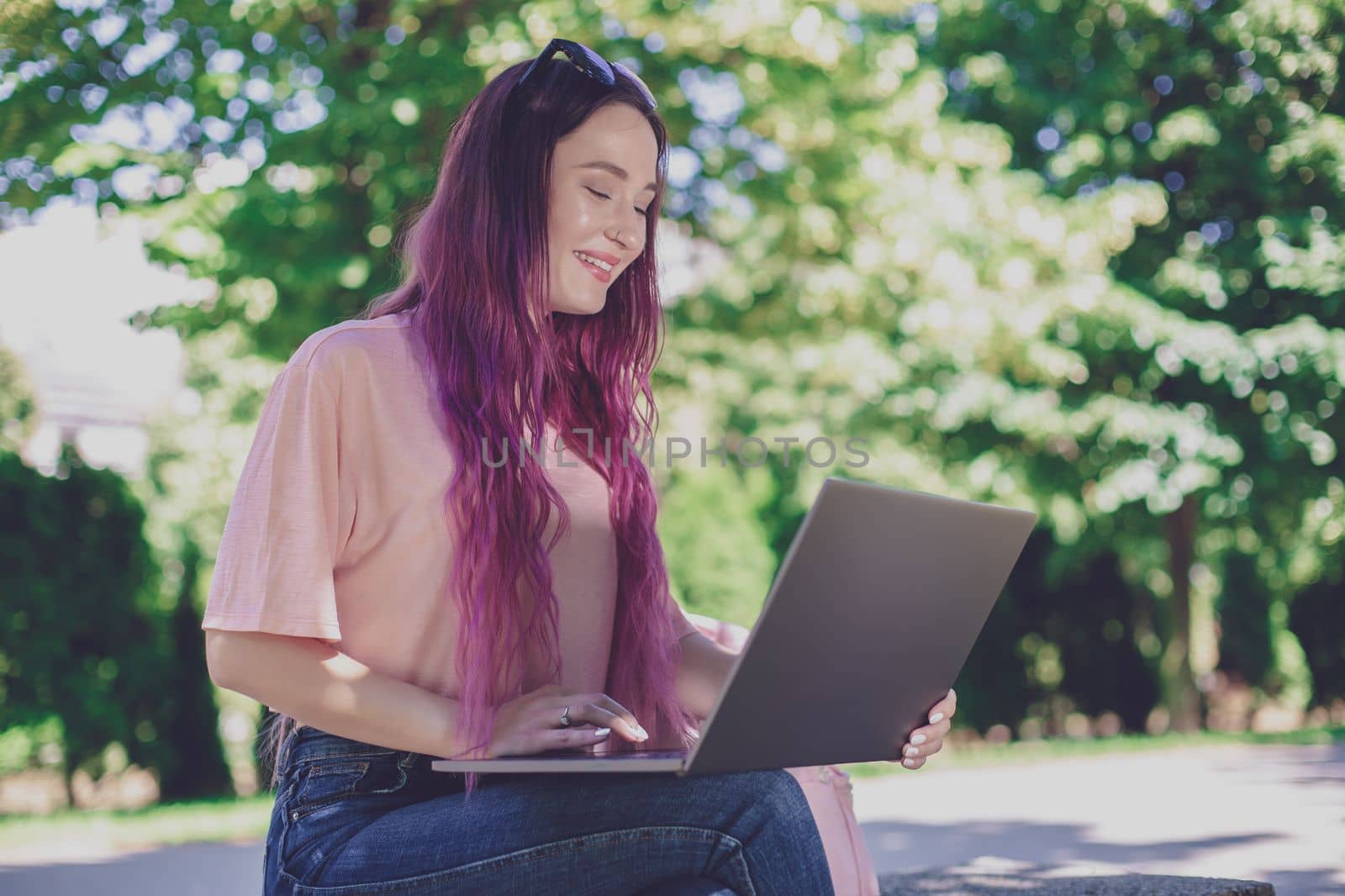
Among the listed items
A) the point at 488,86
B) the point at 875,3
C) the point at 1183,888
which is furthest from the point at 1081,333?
the point at 488,86

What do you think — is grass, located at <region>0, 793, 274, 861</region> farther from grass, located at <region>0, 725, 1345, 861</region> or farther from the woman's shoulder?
the woman's shoulder

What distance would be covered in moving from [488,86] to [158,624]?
762cm

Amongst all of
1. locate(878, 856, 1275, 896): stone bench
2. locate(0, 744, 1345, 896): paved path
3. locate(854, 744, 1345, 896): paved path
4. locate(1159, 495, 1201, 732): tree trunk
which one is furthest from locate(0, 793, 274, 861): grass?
locate(1159, 495, 1201, 732): tree trunk

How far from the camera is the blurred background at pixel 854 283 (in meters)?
6.57

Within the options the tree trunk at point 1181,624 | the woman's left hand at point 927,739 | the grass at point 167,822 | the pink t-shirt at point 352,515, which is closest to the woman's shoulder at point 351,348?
the pink t-shirt at point 352,515

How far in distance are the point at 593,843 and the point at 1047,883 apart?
4.94 ft

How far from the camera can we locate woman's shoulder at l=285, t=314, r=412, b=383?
160 centimetres

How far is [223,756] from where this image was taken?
865cm

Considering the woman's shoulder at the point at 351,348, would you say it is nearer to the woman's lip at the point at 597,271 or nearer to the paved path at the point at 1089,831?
the woman's lip at the point at 597,271

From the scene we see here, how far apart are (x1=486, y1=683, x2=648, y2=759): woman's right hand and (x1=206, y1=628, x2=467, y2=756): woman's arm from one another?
0.20 feet

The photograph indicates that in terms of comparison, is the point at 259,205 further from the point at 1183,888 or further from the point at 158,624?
the point at 1183,888

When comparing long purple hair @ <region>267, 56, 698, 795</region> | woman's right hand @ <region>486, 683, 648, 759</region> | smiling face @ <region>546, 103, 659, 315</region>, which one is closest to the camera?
woman's right hand @ <region>486, 683, 648, 759</region>

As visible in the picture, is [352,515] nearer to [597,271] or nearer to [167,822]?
[597,271]

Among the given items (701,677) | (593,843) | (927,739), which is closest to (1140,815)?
(701,677)
